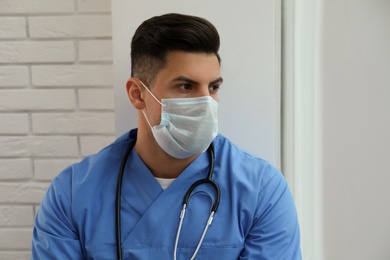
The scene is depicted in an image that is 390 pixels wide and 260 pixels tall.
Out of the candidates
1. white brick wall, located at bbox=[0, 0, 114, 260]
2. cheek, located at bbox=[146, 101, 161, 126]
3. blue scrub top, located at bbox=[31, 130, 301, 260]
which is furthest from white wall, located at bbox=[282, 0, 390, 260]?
white brick wall, located at bbox=[0, 0, 114, 260]

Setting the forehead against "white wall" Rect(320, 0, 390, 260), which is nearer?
the forehead

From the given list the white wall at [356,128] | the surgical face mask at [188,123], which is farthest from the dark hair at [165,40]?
the white wall at [356,128]

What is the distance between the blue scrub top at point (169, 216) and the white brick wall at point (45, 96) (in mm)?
385

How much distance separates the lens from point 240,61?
158 centimetres

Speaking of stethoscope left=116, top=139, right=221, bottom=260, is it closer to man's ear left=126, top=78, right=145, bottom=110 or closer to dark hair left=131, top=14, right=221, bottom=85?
man's ear left=126, top=78, right=145, bottom=110

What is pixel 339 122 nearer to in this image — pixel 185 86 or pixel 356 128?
pixel 356 128

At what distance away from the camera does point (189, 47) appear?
137cm

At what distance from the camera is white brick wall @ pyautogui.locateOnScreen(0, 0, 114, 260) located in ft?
5.83

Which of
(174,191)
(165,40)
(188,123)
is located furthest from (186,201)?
(165,40)

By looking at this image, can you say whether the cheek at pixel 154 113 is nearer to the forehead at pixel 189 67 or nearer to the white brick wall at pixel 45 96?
the forehead at pixel 189 67

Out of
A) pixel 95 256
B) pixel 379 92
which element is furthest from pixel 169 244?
pixel 379 92

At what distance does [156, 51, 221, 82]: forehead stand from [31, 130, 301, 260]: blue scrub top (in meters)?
0.25

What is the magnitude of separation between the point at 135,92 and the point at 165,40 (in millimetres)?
175

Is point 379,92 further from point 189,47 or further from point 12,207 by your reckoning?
point 12,207
